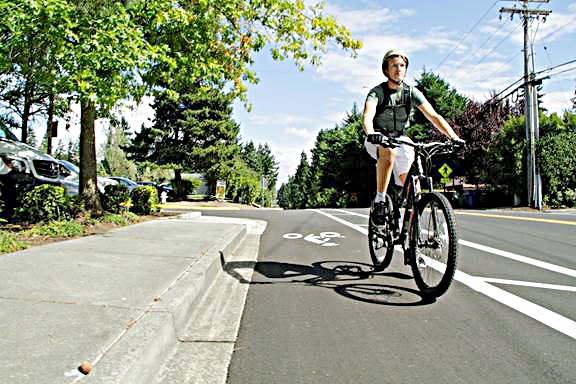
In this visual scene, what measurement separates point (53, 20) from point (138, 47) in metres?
1.18

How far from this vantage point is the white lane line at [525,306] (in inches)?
129

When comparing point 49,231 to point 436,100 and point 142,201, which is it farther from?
point 436,100

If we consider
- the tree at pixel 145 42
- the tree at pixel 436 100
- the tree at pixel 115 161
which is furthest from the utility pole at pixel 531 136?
the tree at pixel 115 161

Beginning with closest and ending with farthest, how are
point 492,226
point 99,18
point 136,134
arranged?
1. point 99,18
2. point 492,226
3. point 136,134

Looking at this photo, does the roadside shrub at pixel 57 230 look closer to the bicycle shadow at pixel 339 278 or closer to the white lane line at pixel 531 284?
the bicycle shadow at pixel 339 278

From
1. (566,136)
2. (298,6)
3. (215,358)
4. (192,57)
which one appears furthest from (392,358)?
(566,136)

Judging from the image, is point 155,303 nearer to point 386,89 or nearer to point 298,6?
point 386,89

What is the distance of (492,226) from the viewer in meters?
9.98

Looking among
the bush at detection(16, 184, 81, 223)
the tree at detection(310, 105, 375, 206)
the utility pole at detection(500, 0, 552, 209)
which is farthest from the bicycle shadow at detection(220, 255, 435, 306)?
the tree at detection(310, 105, 375, 206)

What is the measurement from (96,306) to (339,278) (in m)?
2.57

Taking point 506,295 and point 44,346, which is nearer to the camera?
point 44,346

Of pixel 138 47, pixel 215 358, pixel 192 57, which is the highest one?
pixel 192 57

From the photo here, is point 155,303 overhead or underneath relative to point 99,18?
underneath

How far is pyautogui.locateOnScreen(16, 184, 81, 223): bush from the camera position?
8.05 m
